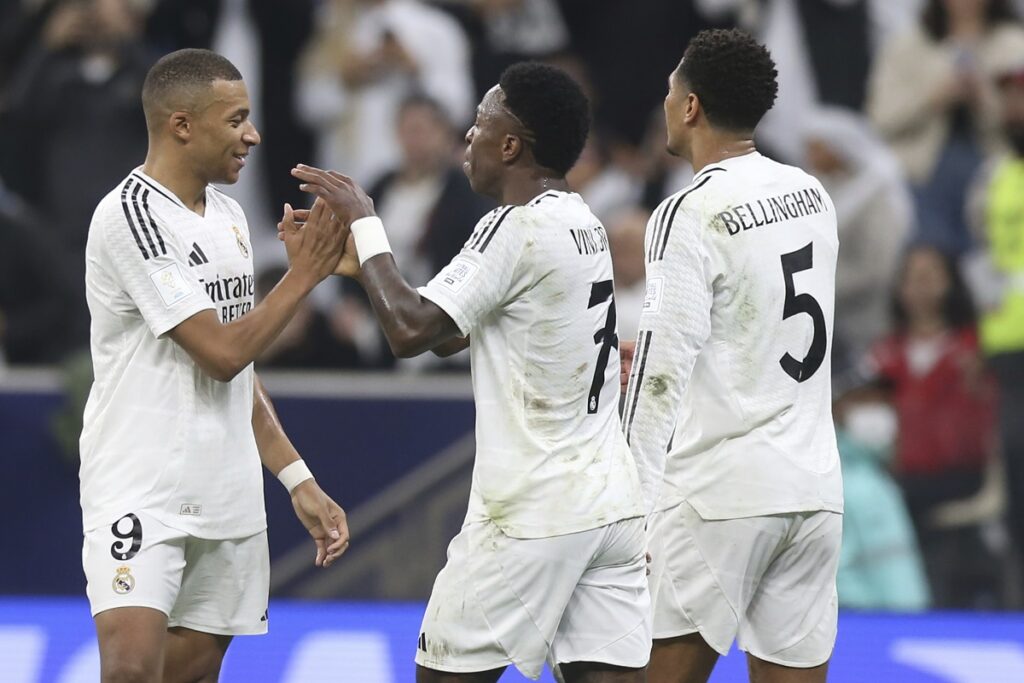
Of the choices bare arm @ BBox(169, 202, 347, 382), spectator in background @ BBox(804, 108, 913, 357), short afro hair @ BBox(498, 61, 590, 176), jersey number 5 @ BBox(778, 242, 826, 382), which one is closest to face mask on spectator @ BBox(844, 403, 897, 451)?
spectator in background @ BBox(804, 108, 913, 357)

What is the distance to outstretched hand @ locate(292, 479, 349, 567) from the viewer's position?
4902mm

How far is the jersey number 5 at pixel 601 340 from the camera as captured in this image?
4.57 meters

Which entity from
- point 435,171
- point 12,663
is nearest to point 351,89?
point 435,171

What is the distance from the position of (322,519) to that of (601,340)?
0.97 metres

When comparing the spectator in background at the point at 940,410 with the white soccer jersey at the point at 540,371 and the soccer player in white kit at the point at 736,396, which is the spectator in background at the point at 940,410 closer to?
the soccer player in white kit at the point at 736,396

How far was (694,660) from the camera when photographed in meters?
4.94

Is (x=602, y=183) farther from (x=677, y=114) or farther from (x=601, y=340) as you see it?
(x=601, y=340)

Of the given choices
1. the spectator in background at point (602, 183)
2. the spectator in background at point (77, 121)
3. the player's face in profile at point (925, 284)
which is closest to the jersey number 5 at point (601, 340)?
the player's face in profile at point (925, 284)

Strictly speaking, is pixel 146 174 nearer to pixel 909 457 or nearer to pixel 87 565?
pixel 87 565

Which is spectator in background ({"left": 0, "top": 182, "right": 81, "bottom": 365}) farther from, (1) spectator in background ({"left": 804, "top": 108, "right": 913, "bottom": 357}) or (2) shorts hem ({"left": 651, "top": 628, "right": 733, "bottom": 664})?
(2) shorts hem ({"left": 651, "top": 628, "right": 733, "bottom": 664})

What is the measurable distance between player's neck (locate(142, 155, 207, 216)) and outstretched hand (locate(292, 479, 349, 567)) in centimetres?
85

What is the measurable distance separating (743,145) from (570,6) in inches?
226

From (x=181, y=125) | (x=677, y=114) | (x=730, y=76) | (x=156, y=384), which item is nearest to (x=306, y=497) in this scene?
(x=156, y=384)

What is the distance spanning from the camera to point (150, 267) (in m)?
4.51
